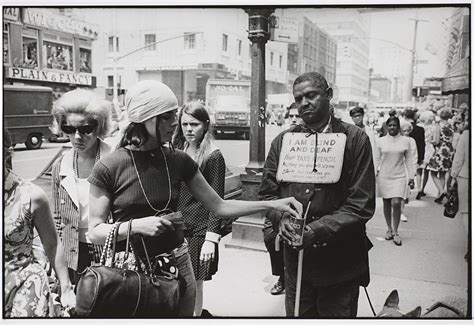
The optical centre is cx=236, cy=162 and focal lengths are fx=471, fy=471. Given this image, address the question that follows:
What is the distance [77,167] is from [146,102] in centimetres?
63

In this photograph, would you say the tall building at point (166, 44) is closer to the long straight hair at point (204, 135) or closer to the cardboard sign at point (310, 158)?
the long straight hair at point (204, 135)

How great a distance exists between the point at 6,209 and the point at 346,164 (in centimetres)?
147

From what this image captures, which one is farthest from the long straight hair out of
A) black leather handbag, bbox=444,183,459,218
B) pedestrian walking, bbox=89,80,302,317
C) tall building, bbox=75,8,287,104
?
black leather handbag, bbox=444,183,459,218

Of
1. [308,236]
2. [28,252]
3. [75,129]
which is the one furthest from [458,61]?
[28,252]

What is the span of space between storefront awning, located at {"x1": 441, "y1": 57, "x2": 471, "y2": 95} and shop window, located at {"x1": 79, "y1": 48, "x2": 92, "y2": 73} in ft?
6.52

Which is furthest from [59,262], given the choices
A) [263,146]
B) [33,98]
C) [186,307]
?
[263,146]

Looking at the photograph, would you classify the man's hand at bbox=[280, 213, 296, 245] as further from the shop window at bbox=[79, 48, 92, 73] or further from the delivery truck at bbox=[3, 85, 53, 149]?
the shop window at bbox=[79, 48, 92, 73]

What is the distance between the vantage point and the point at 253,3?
7.83 ft

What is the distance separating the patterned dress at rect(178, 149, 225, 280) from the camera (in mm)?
2439

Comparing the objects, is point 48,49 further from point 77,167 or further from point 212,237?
point 212,237

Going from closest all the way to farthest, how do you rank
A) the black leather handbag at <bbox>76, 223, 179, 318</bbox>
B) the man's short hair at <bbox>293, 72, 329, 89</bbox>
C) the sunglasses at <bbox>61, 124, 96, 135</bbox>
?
the black leather handbag at <bbox>76, 223, 179, 318</bbox> → the man's short hair at <bbox>293, 72, 329, 89</bbox> → the sunglasses at <bbox>61, 124, 96, 135</bbox>

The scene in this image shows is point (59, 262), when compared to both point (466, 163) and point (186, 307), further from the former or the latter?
point (466, 163)

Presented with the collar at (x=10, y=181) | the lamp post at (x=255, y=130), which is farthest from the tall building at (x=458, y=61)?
the collar at (x=10, y=181)

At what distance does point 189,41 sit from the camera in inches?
108
